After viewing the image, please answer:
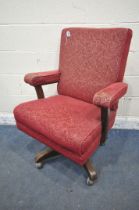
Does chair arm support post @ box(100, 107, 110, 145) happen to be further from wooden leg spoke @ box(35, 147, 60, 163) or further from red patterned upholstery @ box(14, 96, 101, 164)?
wooden leg spoke @ box(35, 147, 60, 163)

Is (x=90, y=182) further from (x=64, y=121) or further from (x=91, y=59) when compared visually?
(x=91, y=59)

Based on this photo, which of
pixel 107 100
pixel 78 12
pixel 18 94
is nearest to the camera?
pixel 107 100

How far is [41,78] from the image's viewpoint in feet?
4.29

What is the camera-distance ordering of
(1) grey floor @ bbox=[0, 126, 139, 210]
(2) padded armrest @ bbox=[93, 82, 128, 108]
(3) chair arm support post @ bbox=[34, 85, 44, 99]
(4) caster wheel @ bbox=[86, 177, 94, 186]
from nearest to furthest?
(2) padded armrest @ bbox=[93, 82, 128, 108]
(1) grey floor @ bbox=[0, 126, 139, 210]
(4) caster wheel @ bbox=[86, 177, 94, 186]
(3) chair arm support post @ bbox=[34, 85, 44, 99]

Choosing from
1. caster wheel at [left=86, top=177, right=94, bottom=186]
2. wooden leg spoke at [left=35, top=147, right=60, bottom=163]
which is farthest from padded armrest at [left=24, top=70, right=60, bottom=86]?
caster wheel at [left=86, top=177, right=94, bottom=186]

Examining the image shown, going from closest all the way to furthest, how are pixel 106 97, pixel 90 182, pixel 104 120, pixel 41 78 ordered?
pixel 106 97 → pixel 104 120 → pixel 90 182 → pixel 41 78

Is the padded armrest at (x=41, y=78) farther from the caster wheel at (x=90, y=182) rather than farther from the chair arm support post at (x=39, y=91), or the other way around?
the caster wheel at (x=90, y=182)

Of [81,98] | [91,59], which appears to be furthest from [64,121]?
[91,59]

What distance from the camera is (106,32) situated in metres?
1.22

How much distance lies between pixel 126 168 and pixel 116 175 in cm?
11

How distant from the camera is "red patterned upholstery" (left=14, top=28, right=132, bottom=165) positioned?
3.12ft

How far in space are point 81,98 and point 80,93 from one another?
40mm

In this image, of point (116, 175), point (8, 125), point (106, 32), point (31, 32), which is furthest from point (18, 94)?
point (116, 175)

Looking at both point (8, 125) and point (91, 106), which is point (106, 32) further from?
point (8, 125)
